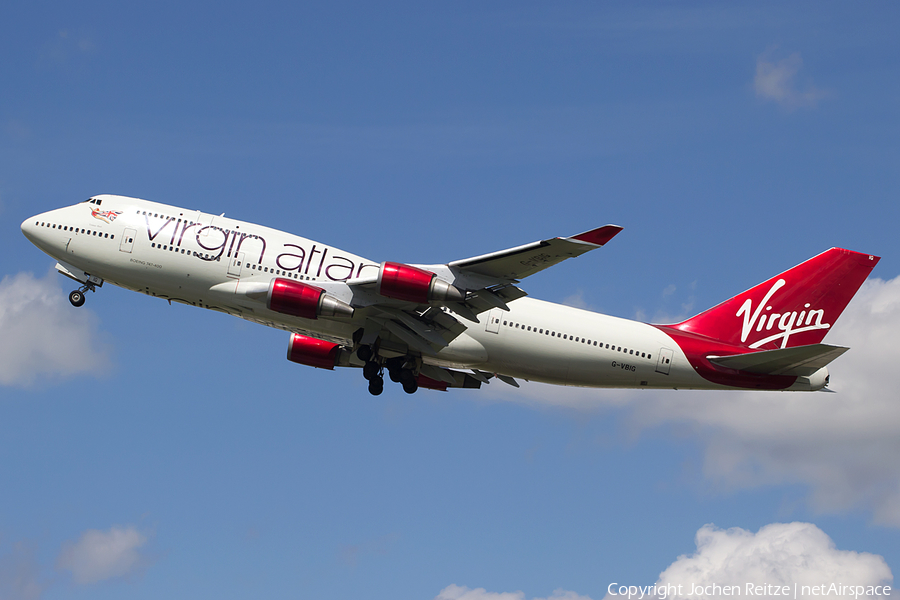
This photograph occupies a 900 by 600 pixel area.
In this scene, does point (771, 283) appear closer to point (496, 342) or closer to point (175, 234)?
point (496, 342)

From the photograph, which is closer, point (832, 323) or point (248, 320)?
point (248, 320)

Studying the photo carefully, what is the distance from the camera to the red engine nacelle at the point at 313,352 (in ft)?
140

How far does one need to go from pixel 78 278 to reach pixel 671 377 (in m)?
25.9

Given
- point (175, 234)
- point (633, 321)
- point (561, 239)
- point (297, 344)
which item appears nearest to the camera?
point (561, 239)

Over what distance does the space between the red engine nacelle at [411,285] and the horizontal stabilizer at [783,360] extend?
41.9 ft

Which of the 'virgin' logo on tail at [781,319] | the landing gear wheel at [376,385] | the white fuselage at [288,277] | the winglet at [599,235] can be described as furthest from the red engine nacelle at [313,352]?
the 'virgin' logo on tail at [781,319]

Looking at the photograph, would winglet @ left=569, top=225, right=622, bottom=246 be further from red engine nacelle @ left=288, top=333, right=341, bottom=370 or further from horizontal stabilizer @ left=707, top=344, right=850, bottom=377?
red engine nacelle @ left=288, top=333, right=341, bottom=370

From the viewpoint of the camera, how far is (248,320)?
126 ft

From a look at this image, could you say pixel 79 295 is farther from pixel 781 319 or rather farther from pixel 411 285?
pixel 781 319

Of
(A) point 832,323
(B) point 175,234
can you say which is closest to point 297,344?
(B) point 175,234

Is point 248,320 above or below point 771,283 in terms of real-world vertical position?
below

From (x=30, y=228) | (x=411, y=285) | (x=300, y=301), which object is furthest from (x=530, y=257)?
(x=30, y=228)

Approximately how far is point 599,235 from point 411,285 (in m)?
7.37

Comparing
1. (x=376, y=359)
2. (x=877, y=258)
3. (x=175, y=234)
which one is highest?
(x=877, y=258)
